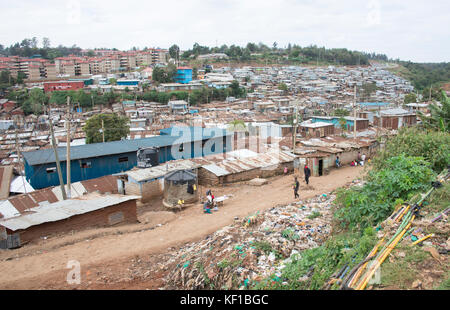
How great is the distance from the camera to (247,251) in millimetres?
6684

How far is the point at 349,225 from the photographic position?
6.67 meters

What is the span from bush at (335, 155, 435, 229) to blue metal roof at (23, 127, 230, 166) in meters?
14.5

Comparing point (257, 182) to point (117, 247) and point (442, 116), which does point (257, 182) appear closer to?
point (442, 116)

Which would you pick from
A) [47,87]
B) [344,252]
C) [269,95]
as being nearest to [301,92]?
[269,95]

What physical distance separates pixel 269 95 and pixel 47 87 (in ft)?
133

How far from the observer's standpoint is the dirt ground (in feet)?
23.3

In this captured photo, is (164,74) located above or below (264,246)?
above

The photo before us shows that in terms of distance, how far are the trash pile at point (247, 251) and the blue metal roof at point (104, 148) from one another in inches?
435

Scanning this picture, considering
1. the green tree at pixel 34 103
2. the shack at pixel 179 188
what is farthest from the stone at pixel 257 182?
the green tree at pixel 34 103

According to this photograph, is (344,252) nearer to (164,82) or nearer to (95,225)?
(95,225)

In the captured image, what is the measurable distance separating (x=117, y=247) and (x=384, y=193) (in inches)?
267

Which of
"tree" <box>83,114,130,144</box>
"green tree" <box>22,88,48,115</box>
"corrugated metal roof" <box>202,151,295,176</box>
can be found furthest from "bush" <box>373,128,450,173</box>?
"green tree" <box>22,88,48,115</box>

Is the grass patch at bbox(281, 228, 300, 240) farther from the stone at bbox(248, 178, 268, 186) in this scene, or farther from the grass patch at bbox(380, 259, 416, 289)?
the stone at bbox(248, 178, 268, 186)

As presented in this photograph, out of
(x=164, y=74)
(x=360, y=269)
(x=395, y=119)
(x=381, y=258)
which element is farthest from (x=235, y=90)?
(x=360, y=269)
